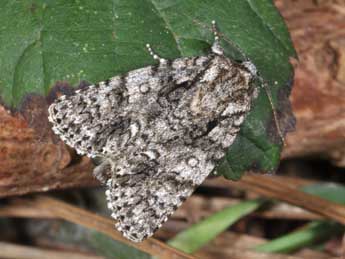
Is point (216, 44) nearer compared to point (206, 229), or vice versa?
point (216, 44)

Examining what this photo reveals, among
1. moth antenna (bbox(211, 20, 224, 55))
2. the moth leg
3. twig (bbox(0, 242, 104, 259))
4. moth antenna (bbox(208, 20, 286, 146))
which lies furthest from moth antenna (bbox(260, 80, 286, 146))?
twig (bbox(0, 242, 104, 259))

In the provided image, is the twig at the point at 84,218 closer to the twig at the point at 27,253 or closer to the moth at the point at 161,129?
the twig at the point at 27,253

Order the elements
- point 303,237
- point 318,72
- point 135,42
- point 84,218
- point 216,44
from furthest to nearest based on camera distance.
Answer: point 303,237
point 84,218
point 318,72
point 216,44
point 135,42

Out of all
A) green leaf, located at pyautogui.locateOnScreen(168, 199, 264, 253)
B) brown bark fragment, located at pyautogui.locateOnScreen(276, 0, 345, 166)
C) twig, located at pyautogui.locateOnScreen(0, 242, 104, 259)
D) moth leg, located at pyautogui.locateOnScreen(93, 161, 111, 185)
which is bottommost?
twig, located at pyautogui.locateOnScreen(0, 242, 104, 259)

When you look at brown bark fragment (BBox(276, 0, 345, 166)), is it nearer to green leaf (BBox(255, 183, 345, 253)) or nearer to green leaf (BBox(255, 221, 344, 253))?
green leaf (BBox(255, 183, 345, 253))

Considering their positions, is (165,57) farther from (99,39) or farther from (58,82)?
(58,82)

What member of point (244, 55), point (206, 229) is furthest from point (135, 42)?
point (206, 229)

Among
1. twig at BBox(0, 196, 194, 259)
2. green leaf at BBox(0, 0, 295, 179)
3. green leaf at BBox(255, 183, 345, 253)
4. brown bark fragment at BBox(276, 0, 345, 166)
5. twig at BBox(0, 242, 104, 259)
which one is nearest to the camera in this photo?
green leaf at BBox(0, 0, 295, 179)

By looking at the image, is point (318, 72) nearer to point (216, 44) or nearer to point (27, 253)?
point (216, 44)
